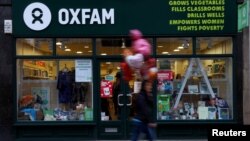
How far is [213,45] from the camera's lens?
48.8 ft

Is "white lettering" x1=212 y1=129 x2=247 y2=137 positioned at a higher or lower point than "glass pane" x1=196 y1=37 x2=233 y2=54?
lower

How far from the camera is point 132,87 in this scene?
14.9 m

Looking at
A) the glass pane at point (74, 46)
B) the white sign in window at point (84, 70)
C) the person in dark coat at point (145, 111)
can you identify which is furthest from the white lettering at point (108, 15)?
the person in dark coat at point (145, 111)

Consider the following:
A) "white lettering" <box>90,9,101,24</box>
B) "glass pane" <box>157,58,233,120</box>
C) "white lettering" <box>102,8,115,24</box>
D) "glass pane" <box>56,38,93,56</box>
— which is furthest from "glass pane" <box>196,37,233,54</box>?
"glass pane" <box>56,38,93,56</box>

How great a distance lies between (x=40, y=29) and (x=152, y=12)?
3.29 meters

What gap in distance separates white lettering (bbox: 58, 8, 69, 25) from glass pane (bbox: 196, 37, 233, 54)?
12.7ft

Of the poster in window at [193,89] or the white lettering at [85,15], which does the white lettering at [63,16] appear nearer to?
the white lettering at [85,15]

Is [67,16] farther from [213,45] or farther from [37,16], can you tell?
[213,45]

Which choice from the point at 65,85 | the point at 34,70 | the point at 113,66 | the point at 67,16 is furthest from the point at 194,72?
the point at 34,70

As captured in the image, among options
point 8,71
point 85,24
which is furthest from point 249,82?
point 8,71

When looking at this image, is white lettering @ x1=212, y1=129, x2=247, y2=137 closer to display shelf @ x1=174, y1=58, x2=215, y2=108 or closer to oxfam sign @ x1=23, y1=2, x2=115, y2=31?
display shelf @ x1=174, y1=58, x2=215, y2=108

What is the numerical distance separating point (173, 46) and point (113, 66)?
6.11 ft

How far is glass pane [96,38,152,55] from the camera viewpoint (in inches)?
583

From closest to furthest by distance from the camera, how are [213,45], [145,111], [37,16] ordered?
[145,111], [37,16], [213,45]
